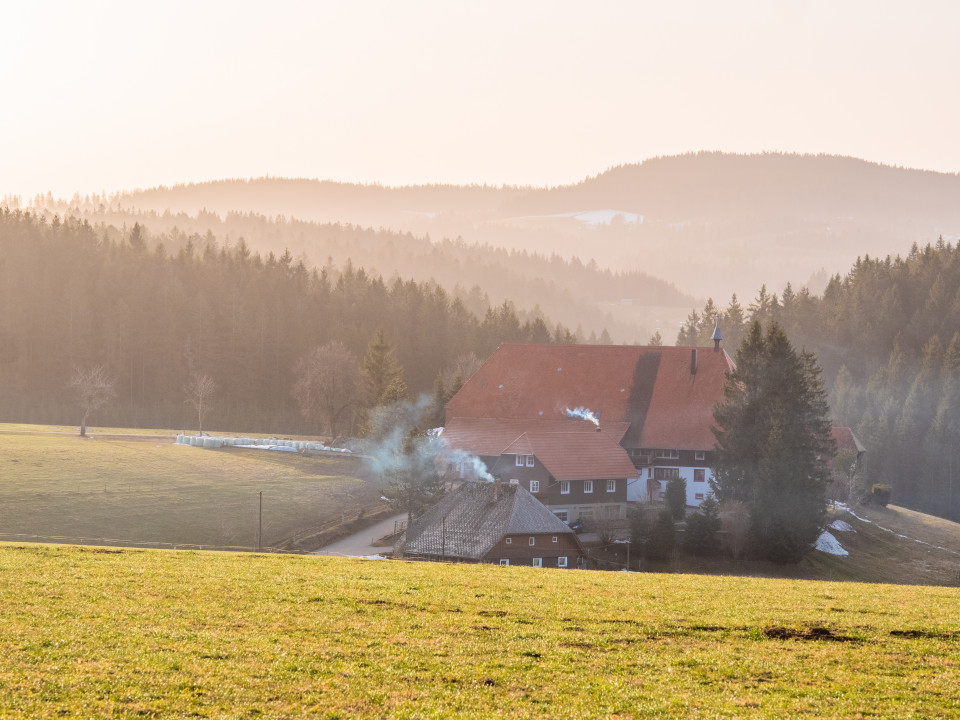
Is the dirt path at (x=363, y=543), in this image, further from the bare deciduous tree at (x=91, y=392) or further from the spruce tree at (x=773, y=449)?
the bare deciduous tree at (x=91, y=392)

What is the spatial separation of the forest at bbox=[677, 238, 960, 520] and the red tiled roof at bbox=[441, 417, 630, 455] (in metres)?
33.4

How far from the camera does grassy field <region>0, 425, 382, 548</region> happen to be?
58438 millimetres

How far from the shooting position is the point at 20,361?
12719 centimetres

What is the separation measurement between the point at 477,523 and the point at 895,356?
88.9 metres

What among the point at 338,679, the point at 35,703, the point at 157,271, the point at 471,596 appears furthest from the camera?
the point at 157,271

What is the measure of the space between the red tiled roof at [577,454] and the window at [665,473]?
3709 mm

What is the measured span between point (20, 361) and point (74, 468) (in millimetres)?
63411

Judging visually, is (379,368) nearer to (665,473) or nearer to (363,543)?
(665,473)

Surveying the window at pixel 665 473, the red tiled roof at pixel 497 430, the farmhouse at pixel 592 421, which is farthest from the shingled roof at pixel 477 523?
the window at pixel 665 473

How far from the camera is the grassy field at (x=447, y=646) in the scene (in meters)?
16.6

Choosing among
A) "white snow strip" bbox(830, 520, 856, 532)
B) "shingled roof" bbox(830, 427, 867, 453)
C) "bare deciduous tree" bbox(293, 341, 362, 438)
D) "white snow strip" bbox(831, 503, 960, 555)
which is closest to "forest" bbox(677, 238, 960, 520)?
"shingled roof" bbox(830, 427, 867, 453)

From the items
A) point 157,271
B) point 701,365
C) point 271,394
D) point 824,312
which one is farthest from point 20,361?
point 824,312

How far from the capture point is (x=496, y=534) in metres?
52.2

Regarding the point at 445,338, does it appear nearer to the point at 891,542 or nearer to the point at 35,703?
the point at 891,542
